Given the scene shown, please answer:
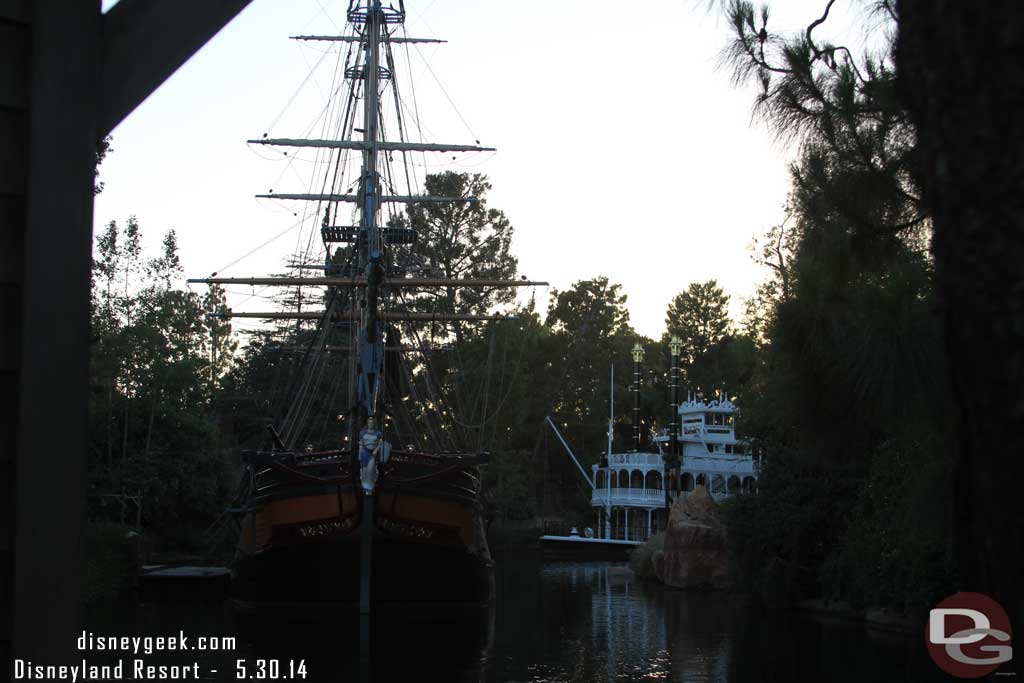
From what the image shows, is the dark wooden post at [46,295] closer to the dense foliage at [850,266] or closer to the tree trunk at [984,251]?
the tree trunk at [984,251]

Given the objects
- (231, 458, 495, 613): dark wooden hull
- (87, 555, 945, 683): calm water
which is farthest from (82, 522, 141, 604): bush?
(231, 458, 495, 613): dark wooden hull

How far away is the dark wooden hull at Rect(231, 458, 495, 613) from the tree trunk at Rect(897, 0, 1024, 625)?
1961 cm

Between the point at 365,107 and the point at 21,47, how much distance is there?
2953 centimetres

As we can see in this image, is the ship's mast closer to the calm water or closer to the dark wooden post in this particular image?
the calm water

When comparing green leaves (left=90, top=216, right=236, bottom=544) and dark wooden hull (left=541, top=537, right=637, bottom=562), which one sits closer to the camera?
green leaves (left=90, top=216, right=236, bottom=544)

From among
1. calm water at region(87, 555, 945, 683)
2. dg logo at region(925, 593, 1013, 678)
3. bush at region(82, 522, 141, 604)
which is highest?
dg logo at region(925, 593, 1013, 678)

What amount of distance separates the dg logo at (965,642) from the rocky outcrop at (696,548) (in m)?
19.8

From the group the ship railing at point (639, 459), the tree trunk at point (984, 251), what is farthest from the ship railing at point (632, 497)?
the tree trunk at point (984, 251)

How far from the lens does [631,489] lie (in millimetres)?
46750

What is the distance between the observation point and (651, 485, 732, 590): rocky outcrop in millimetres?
Answer: 29719

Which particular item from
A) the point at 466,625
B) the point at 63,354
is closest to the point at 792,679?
the point at 466,625

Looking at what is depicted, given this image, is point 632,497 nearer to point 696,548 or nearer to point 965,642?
point 696,548

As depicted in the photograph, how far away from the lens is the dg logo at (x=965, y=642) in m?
6.45

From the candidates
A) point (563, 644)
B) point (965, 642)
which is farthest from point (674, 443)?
point (965, 642)
